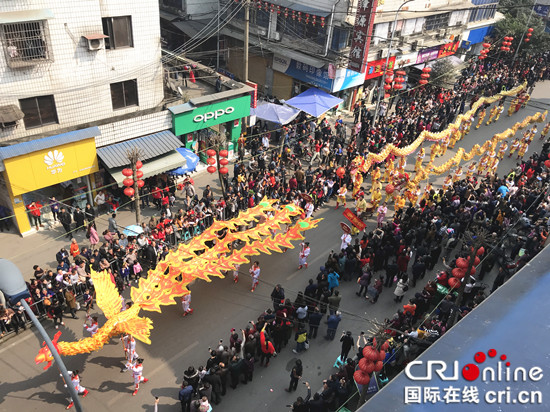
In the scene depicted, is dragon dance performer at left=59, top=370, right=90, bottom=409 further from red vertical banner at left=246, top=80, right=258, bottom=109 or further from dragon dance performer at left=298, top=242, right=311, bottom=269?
red vertical banner at left=246, top=80, right=258, bottom=109

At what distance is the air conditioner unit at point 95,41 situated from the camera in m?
16.8

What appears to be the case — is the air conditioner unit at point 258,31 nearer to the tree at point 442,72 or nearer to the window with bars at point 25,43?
the tree at point 442,72

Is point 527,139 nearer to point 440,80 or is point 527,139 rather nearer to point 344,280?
point 440,80

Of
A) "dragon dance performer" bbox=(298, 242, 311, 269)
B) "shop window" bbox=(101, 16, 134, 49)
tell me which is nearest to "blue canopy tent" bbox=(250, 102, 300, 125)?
"shop window" bbox=(101, 16, 134, 49)

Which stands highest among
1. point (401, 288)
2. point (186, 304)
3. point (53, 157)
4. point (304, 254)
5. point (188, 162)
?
point (53, 157)

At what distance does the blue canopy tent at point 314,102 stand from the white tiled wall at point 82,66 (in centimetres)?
855

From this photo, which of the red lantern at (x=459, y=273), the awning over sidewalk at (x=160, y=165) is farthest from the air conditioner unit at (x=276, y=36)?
the red lantern at (x=459, y=273)

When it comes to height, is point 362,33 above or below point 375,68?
above

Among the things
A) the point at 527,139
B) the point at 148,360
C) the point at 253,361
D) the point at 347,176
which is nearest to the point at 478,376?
the point at 253,361

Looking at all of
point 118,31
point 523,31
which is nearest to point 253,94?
point 118,31

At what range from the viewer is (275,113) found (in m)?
24.5

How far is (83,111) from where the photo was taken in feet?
59.4

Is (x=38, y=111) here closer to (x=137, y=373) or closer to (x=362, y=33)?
(x=137, y=373)

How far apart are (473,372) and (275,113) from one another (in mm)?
19833
